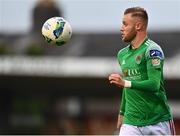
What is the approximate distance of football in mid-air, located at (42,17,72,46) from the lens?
10.0m

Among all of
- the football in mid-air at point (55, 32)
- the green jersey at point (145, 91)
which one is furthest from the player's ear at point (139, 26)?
the football in mid-air at point (55, 32)

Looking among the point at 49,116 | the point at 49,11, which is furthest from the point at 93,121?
the point at 49,11

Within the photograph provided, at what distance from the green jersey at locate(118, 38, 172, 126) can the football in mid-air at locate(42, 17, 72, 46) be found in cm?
111

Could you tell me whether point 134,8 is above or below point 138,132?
above

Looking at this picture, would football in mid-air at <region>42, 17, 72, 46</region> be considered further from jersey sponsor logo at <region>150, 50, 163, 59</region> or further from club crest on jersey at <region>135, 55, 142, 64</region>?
jersey sponsor logo at <region>150, 50, 163, 59</region>

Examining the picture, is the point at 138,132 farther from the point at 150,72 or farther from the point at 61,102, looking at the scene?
the point at 61,102

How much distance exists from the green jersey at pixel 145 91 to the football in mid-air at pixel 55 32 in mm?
1112

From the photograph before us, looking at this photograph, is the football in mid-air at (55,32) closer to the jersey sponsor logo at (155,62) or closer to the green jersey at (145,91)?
the green jersey at (145,91)

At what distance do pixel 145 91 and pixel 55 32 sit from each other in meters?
1.79

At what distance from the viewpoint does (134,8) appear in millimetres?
9203

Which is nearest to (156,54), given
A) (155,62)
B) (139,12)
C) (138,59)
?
(155,62)

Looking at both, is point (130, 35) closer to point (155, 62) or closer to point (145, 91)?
point (155, 62)

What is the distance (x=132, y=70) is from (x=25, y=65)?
29.0 m

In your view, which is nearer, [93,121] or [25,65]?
[25,65]
